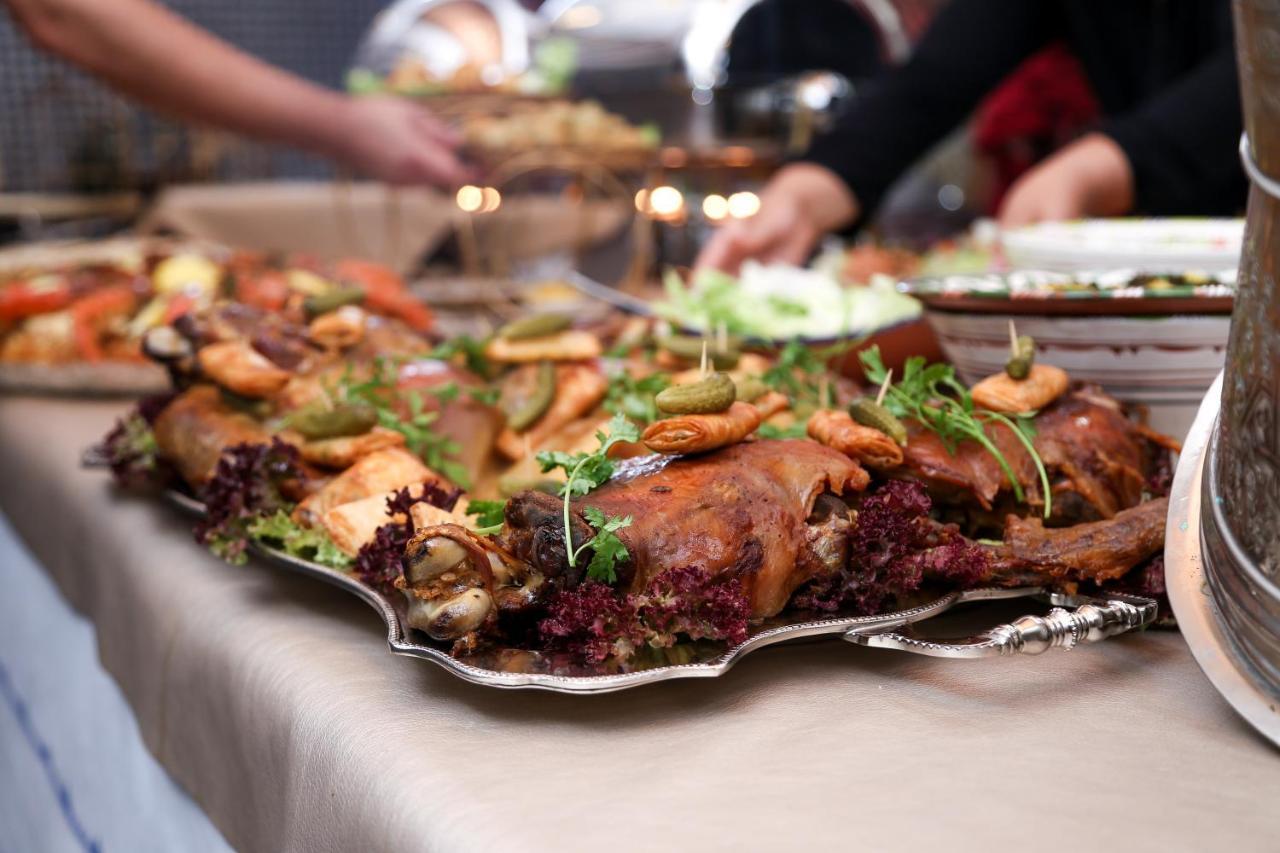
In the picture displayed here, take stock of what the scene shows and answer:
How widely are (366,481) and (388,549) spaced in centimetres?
20

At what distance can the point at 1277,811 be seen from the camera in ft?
2.37

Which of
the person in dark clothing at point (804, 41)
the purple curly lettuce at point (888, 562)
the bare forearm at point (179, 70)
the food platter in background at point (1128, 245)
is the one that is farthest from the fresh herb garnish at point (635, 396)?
the person in dark clothing at point (804, 41)

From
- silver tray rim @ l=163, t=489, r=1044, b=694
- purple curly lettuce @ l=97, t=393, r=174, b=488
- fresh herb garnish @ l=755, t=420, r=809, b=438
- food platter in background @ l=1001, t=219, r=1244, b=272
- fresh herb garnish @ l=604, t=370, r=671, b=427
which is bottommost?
purple curly lettuce @ l=97, t=393, r=174, b=488

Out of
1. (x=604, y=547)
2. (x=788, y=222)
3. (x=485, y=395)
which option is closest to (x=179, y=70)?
(x=788, y=222)

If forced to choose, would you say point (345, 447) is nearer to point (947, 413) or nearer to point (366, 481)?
point (366, 481)

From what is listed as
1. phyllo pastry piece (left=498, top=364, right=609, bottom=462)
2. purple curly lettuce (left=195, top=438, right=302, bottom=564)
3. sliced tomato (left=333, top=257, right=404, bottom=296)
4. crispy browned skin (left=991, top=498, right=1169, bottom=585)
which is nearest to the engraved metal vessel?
crispy browned skin (left=991, top=498, right=1169, bottom=585)

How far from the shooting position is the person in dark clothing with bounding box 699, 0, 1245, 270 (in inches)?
108

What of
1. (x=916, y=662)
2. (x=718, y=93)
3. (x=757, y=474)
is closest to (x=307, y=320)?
(x=757, y=474)

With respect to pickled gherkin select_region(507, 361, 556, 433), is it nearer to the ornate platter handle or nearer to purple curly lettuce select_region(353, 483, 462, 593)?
purple curly lettuce select_region(353, 483, 462, 593)

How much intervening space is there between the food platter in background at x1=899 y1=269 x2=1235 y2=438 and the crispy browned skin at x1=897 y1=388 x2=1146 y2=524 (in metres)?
0.16

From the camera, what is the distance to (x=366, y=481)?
3.93 ft

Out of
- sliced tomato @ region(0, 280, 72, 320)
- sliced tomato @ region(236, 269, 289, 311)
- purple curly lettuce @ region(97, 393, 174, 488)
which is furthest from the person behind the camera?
sliced tomato @ region(0, 280, 72, 320)

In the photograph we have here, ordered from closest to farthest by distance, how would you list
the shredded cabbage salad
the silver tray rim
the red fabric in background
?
the silver tray rim < the shredded cabbage salad < the red fabric in background

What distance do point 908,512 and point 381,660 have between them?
474mm
